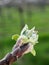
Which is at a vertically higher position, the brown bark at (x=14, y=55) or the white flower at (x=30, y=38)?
the white flower at (x=30, y=38)

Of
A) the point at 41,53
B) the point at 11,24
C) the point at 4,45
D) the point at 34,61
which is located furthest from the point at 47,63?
the point at 11,24

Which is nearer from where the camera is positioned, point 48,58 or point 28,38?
point 28,38

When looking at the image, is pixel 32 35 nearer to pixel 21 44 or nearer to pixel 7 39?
pixel 21 44

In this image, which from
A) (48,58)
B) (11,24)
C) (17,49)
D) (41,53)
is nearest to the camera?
(17,49)

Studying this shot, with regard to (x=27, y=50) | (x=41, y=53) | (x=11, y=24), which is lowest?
(x=27, y=50)

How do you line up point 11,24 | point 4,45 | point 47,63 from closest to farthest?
point 47,63, point 4,45, point 11,24

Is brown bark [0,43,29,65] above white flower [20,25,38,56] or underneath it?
underneath

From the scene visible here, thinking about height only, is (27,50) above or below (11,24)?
below

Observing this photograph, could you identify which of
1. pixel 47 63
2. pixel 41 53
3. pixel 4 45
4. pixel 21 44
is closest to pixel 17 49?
pixel 21 44

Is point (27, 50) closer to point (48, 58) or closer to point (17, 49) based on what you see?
point (17, 49)
